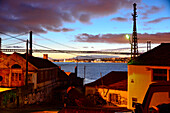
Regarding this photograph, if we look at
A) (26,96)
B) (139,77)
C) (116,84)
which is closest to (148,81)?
(139,77)

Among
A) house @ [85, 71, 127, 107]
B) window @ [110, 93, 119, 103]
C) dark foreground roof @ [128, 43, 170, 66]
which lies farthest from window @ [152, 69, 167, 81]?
window @ [110, 93, 119, 103]

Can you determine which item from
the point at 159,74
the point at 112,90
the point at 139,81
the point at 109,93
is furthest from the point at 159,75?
the point at 109,93

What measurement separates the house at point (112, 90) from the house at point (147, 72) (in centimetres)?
426

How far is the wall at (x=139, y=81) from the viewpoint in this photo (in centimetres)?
1662

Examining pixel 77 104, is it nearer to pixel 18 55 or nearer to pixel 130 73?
pixel 130 73

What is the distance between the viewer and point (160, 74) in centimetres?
1583

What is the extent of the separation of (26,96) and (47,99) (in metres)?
6.42

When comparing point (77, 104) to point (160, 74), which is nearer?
point (77, 104)

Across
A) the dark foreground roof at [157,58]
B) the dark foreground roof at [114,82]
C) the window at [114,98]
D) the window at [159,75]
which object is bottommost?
the window at [114,98]

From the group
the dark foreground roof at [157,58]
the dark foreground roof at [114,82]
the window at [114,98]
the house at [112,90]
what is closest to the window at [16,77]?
the house at [112,90]

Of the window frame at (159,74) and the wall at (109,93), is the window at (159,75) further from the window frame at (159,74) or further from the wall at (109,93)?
the wall at (109,93)

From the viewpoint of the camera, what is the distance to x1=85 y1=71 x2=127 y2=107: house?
22500mm

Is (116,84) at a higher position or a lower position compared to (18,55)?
lower

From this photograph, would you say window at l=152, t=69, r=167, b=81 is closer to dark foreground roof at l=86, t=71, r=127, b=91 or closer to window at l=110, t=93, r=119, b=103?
dark foreground roof at l=86, t=71, r=127, b=91
